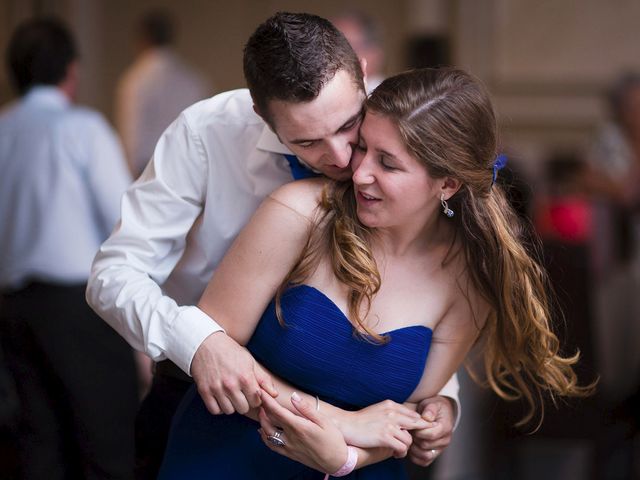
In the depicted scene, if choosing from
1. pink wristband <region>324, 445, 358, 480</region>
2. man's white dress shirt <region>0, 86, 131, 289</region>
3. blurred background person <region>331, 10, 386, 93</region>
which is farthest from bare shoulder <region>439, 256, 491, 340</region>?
blurred background person <region>331, 10, 386, 93</region>

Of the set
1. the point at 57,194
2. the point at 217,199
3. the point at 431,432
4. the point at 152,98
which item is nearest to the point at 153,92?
the point at 152,98

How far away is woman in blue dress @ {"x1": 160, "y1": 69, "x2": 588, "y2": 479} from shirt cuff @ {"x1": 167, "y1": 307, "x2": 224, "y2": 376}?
0.14ft

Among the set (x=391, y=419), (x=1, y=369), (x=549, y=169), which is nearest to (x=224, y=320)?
(x=391, y=419)

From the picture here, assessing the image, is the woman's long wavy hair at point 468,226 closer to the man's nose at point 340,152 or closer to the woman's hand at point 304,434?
the man's nose at point 340,152

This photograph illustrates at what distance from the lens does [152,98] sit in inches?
221

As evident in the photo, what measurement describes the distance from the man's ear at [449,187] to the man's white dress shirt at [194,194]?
0.32 m

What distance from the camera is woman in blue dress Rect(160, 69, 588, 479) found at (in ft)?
5.49

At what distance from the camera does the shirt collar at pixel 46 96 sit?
3.08 metres

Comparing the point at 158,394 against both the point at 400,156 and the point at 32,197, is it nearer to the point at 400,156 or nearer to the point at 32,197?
the point at 400,156

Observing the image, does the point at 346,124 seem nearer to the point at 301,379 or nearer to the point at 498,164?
the point at 498,164

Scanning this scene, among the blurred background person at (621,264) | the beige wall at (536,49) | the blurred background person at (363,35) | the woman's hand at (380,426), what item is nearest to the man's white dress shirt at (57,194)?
the blurred background person at (363,35)

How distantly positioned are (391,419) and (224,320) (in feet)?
1.15

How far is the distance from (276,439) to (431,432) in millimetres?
307

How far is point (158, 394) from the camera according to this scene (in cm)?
204
